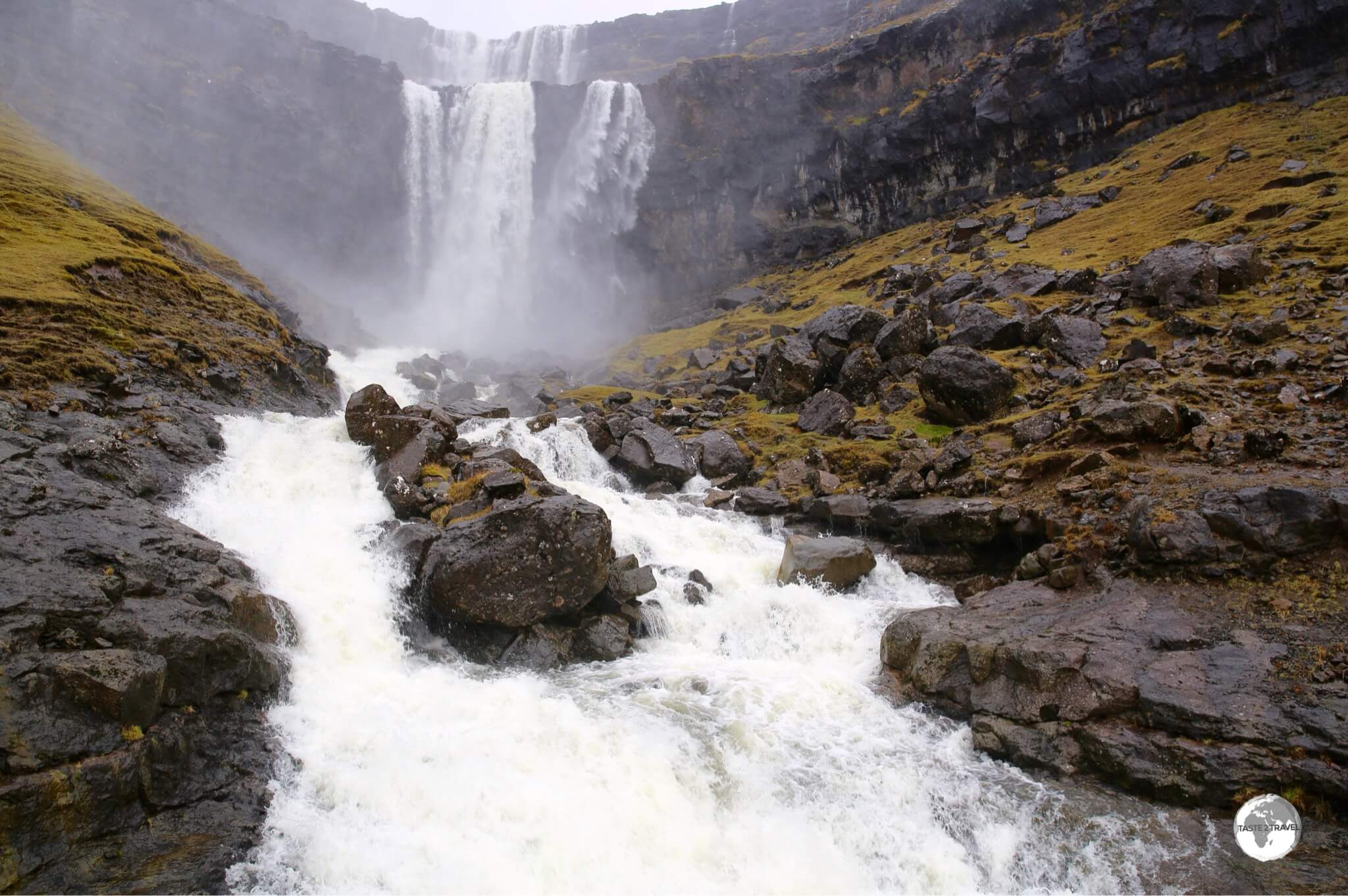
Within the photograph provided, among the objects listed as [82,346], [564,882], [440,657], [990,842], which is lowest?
[440,657]

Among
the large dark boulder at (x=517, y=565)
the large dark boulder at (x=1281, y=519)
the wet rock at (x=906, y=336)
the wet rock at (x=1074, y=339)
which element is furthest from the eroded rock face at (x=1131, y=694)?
the wet rock at (x=906, y=336)

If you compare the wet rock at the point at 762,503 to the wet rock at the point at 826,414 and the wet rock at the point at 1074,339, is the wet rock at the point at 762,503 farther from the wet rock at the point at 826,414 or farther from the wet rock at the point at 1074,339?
the wet rock at the point at 1074,339

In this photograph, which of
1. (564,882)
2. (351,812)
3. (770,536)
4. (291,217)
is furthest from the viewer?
(291,217)

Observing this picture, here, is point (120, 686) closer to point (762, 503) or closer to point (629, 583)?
point (629, 583)

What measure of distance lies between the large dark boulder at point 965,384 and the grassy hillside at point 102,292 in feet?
76.0

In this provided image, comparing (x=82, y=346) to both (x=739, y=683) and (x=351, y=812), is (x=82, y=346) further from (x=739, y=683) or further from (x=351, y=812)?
(x=739, y=683)

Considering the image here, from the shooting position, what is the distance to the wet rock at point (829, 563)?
16.2 meters

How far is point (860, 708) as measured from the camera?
11867 mm

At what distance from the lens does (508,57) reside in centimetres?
10575

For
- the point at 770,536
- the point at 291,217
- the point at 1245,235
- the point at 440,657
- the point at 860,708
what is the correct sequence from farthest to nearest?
the point at 291,217, the point at 1245,235, the point at 770,536, the point at 440,657, the point at 860,708

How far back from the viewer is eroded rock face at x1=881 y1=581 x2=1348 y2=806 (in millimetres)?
8852

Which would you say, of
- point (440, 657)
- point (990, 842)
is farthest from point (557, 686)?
point (990, 842)

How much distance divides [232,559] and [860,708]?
451 inches

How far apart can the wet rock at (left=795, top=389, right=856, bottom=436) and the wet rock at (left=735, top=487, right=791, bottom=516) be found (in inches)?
220
